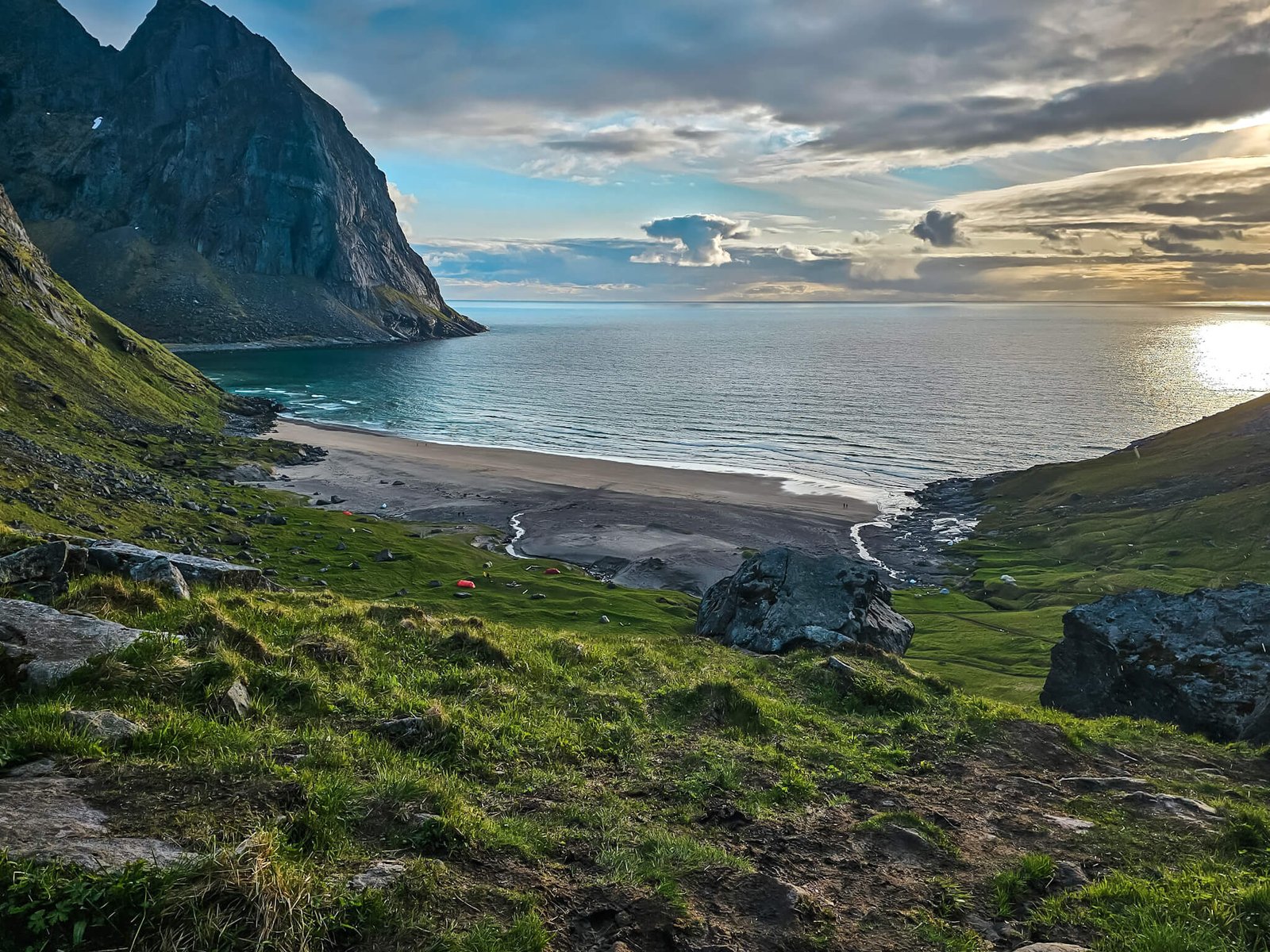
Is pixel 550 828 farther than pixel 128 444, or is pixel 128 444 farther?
pixel 128 444

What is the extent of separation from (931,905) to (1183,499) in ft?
226

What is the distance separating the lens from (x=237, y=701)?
34.9ft

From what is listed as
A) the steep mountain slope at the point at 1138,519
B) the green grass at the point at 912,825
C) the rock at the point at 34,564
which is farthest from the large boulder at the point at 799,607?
the steep mountain slope at the point at 1138,519

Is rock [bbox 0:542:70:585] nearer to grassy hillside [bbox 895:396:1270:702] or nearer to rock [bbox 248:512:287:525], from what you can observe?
grassy hillside [bbox 895:396:1270:702]

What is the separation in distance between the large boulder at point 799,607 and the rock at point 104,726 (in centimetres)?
2082

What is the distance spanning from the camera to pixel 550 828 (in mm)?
9703

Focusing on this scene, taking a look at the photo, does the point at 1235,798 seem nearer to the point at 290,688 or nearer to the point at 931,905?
the point at 931,905

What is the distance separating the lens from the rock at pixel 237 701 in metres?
10.5

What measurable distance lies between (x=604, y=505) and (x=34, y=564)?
2389 inches

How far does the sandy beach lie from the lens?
197 ft

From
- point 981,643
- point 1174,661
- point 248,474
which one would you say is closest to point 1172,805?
point 1174,661

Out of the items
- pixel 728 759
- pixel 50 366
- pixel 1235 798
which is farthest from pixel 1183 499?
pixel 50 366

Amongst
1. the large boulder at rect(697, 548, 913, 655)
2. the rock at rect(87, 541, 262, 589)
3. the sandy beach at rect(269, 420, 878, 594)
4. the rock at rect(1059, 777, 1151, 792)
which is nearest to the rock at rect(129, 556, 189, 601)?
the rock at rect(87, 541, 262, 589)

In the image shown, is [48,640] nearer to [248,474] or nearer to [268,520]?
[268,520]
